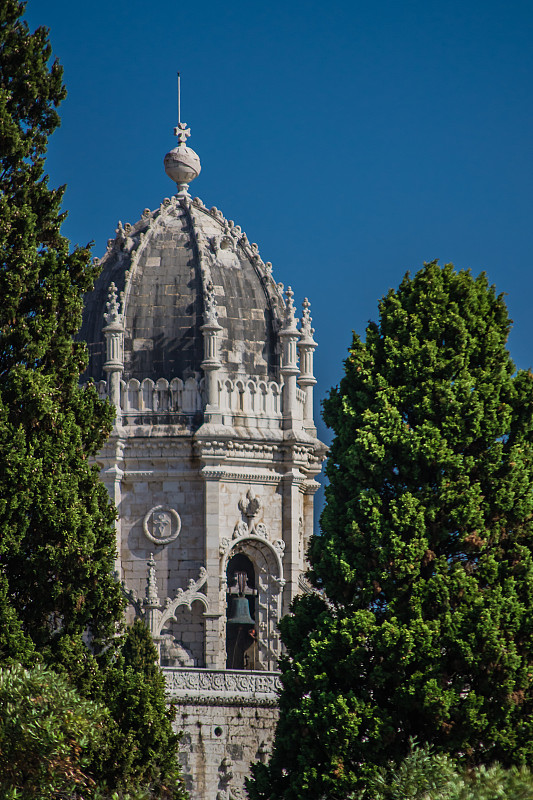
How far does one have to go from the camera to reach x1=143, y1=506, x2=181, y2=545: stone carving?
4747cm

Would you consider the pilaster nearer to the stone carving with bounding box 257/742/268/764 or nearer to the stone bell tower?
the stone bell tower

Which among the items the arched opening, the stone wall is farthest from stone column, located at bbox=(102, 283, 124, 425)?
the stone wall

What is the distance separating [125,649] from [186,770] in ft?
11.6

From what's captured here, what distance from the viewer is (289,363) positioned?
162 feet

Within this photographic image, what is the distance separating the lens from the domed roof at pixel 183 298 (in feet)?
160

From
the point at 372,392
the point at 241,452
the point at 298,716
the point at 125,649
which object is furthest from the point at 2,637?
the point at 241,452

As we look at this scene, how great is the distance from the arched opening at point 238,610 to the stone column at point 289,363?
13.9 ft

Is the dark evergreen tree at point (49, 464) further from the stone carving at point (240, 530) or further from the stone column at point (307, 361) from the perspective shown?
the stone column at point (307, 361)

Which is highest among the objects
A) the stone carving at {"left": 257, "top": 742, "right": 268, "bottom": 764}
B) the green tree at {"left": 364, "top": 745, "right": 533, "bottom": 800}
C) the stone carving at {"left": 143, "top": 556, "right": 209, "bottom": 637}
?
the stone carving at {"left": 143, "top": 556, "right": 209, "bottom": 637}

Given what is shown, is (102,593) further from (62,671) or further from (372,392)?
(372,392)

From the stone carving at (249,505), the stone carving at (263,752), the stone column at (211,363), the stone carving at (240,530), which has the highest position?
the stone column at (211,363)

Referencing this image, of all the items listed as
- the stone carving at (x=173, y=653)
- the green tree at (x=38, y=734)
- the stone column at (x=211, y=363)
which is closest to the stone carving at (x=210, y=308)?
the stone column at (x=211, y=363)

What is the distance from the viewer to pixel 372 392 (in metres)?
34.2

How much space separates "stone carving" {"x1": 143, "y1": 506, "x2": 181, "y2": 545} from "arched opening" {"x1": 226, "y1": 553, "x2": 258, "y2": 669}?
2585 millimetres
